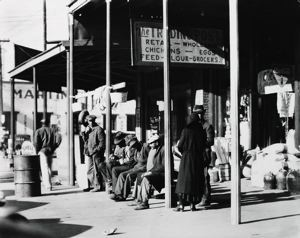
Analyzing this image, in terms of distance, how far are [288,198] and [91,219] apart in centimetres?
407

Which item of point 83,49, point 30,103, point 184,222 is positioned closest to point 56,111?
point 30,103

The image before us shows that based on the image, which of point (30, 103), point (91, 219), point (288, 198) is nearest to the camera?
point (91, 219)

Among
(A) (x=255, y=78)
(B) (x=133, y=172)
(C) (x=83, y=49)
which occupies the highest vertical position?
(C) (x=83, y=49)

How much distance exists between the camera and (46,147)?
13734 millimetres

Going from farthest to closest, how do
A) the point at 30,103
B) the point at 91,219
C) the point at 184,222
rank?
the point at 30,103, the point at 91,219, the point at 184,222

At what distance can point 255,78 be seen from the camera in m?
14.0

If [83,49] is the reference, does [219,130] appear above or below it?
below

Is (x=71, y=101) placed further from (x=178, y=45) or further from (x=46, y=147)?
(x=178, y=45)

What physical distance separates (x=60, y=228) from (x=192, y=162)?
2.61 meters

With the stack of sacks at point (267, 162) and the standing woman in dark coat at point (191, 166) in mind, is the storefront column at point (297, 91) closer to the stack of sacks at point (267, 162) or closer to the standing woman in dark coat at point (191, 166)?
the stack of sacks at point (267, 162)

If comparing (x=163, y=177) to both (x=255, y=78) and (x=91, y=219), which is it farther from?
(x=255, y=78)

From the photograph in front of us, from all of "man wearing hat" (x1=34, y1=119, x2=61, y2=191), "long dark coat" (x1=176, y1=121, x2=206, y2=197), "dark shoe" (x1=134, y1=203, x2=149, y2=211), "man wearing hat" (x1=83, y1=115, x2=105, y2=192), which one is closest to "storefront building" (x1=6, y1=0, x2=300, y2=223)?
"long dark coat" (x1=176, y1=121, x2=206, y2=197)

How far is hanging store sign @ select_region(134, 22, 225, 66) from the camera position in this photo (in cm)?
1051

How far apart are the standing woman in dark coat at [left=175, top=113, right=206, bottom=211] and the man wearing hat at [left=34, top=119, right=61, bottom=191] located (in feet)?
17.0
